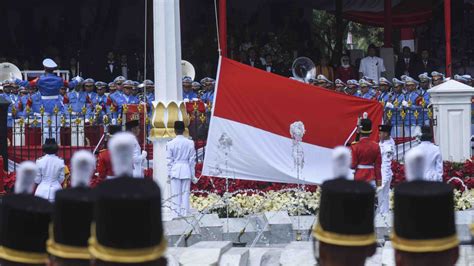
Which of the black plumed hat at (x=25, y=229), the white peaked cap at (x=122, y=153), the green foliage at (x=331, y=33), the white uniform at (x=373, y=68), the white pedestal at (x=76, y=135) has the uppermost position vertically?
the green foliage at (x=331, y=33)

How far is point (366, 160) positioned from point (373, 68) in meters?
11.0

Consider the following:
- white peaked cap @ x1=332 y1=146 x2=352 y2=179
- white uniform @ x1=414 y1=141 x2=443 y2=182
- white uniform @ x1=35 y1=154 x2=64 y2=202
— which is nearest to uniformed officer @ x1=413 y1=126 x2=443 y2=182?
white uniform @ x1=414 y1=141 x2=443 y2=182

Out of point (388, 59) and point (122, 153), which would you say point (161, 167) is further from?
point (388, 59)

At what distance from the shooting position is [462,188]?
18203mm

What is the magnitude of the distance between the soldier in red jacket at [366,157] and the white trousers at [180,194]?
232cm

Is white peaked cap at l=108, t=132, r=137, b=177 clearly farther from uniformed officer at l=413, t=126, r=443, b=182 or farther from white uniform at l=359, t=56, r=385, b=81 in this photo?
white uniform at l=359, t=56, r=385, b=81

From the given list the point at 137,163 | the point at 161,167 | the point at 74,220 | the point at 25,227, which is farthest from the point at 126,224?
the point at 161,167

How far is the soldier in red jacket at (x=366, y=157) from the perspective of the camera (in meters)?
16.5

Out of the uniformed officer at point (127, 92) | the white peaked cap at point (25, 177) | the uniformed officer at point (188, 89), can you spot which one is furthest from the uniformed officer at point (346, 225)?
the uniformed officer at point (127, 92)

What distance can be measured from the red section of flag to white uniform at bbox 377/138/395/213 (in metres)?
0.69

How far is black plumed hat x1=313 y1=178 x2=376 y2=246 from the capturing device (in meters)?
7.81

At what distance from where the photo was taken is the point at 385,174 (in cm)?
1714

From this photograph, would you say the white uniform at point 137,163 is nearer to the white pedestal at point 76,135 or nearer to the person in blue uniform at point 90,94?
the white pedestal at point 76,135

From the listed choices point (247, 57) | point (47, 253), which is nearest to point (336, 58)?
point (247, 57)
